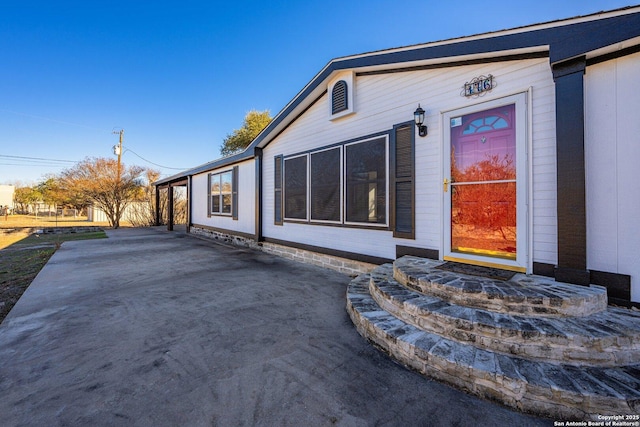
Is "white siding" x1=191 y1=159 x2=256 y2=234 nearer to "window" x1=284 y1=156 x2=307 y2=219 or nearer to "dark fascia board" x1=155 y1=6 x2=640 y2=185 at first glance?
"window" x1=284 y1=156 x2=307 y2=219

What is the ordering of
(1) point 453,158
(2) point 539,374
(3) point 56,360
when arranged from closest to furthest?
(2) point 539,374 → (3) point 56,360 → (1) point 453,158

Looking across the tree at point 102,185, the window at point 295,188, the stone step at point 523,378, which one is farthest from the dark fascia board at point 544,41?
the tree at point 102,185

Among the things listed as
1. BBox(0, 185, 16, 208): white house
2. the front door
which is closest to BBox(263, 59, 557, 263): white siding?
the front door

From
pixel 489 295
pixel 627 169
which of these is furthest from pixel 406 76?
pixel 489 295

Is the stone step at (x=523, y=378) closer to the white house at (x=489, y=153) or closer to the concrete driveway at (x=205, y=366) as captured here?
the concrete driveway at (x=205, y=366)

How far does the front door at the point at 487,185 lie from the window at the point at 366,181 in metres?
1.06

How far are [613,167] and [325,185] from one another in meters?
4.03

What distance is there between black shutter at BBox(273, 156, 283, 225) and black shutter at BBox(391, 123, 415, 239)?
11.1 ft

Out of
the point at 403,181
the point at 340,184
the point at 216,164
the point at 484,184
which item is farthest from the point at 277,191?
the point at 484,184

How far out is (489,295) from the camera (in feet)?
7.68

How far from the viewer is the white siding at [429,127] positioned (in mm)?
2885

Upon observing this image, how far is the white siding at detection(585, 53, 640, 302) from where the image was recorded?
242cm

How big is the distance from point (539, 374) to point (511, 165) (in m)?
2.34

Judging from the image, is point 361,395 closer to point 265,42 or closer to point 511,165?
point 511,165
